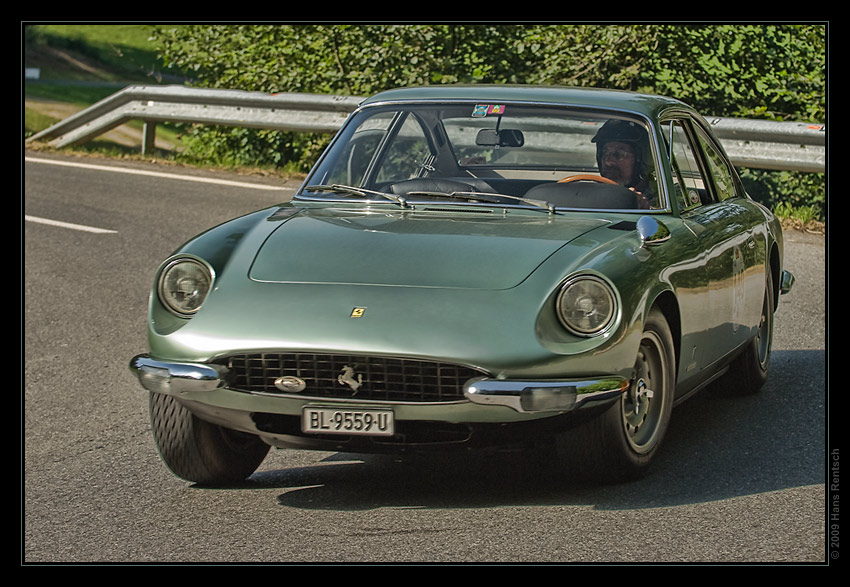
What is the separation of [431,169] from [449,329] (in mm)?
2067

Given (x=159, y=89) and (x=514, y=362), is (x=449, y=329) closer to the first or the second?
(x=514, y=362)

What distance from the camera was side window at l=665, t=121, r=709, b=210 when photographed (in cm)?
594

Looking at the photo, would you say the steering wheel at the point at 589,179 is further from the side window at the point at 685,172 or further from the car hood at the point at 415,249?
the car hood at the point at 415,249

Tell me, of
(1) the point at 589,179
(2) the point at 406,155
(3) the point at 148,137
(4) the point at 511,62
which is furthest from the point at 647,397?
(3) the point at 148,137

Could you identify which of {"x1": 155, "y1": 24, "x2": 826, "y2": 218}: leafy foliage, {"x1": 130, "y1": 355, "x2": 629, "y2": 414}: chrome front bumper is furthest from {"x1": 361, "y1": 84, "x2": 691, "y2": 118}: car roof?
{"x1": 155, "y1": 24, "x2": 826, "y2": 218}: leafy foliage

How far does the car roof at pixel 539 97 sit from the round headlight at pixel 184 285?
176 centimetres

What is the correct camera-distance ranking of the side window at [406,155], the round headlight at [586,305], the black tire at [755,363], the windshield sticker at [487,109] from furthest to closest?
the black tire at [755,363]
the side window at [406,155]
the windshield sticker at [487,109]
the round headlight at [586,305]

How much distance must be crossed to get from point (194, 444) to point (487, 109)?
2175mm

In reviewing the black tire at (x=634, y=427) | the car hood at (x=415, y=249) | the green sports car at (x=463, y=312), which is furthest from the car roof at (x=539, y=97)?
the black tire at (x=634, y=427)

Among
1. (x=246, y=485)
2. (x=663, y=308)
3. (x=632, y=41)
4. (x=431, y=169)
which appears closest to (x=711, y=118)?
(x=632, y=41)

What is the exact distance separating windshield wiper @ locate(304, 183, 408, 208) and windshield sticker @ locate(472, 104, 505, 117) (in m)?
0.64

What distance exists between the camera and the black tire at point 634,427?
465 cm

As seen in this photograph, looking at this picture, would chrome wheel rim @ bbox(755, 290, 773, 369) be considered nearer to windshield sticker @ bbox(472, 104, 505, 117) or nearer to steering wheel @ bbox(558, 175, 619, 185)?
steering wheel @ bbox(558, 175, 619, 185)

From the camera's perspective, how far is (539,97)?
6059 millimetres
